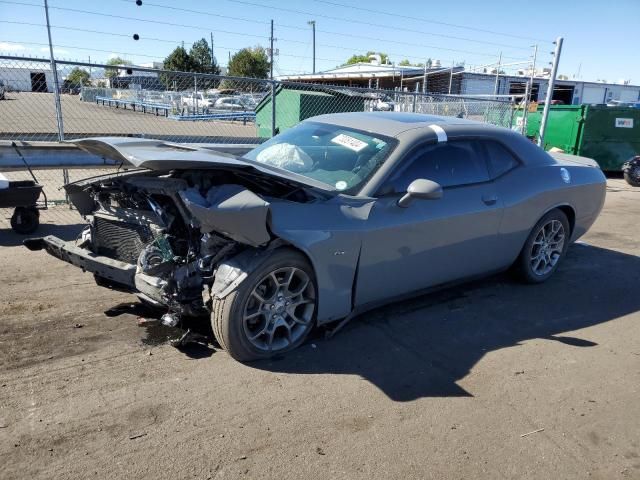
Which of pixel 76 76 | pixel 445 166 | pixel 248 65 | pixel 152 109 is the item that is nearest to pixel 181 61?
pixel 248 65

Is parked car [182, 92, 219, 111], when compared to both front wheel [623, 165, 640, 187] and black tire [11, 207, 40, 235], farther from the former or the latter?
black tire [11, 207, 40, 235]

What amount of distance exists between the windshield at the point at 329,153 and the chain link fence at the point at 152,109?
3428 mm

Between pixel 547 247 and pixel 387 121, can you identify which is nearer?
pixel 387 121

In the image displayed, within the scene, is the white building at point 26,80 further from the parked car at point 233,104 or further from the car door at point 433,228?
the parked car at point 233,104

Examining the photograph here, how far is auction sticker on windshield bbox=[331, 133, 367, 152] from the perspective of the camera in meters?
4.23

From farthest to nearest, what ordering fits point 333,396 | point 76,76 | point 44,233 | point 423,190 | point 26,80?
point 76,76 → point 26,80 → point 44,233 → point 423,190 → point 333,396

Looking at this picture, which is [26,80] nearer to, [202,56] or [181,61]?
[181,61]

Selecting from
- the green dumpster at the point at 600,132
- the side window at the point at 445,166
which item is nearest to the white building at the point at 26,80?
the side window at the point at 445,166

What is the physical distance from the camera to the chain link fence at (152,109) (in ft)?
23.9

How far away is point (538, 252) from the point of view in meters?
5.36

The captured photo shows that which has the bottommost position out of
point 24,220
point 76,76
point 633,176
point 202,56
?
point 633,176

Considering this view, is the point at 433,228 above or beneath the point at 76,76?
beneath

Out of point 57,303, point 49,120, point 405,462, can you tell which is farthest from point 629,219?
point 49,120

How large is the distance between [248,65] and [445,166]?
65.8m
